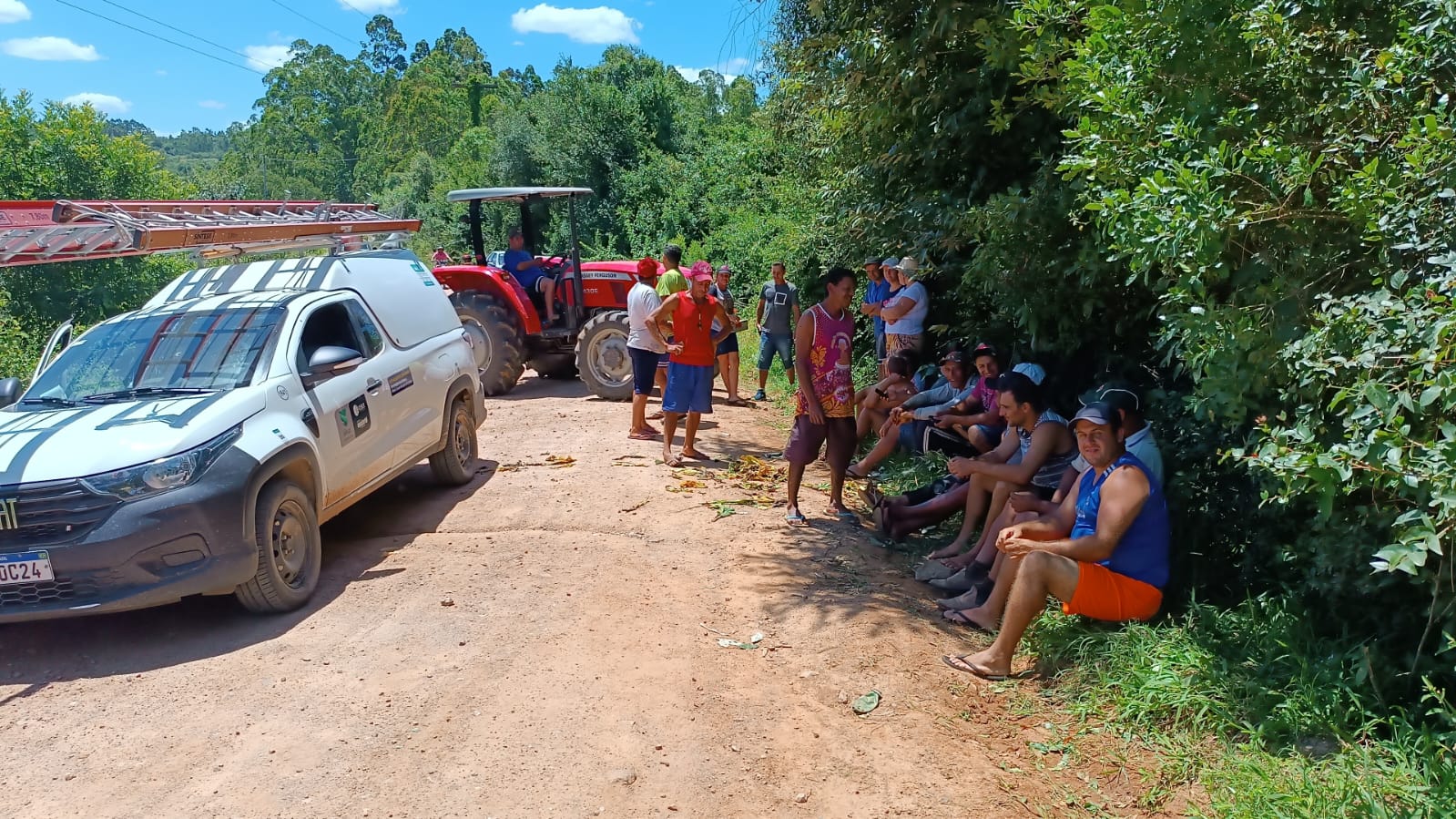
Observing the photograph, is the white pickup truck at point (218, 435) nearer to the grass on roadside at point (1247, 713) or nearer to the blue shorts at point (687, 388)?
the blue shorts at point (687, 388)

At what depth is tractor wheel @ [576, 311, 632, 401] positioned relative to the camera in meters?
11.4

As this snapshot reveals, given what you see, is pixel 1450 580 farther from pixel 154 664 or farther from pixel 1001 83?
pixel 154 664

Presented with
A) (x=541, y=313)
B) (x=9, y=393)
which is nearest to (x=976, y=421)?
(x=9, y=393)

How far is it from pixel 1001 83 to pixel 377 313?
455 centimetres

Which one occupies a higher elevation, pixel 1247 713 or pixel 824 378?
pixel 824 378

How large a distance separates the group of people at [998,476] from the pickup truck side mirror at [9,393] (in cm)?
461

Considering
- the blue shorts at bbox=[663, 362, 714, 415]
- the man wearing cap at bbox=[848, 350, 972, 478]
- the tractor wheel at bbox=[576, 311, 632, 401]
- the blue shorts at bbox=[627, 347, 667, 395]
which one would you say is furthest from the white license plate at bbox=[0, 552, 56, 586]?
the tractor wheel at bbox=[576, 311, 632, 401]

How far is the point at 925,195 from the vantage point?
25.0ft

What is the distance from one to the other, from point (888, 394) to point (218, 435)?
4.92 metres

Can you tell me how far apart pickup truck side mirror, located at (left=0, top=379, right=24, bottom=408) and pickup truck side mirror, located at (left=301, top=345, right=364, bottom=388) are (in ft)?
5.44

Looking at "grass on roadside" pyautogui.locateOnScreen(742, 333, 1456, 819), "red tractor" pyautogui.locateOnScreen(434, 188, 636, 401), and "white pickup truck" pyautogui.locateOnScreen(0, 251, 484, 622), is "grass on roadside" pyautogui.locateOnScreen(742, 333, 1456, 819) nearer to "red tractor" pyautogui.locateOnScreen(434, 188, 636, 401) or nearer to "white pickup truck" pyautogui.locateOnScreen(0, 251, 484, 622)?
"white pickup truck" pyautogui.locateOnScreen(0, 251, 484, 622)

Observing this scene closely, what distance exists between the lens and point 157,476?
16.0 feet

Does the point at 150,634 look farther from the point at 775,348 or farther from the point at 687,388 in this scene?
the point at 775,348

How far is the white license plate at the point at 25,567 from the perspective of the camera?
4.71m
